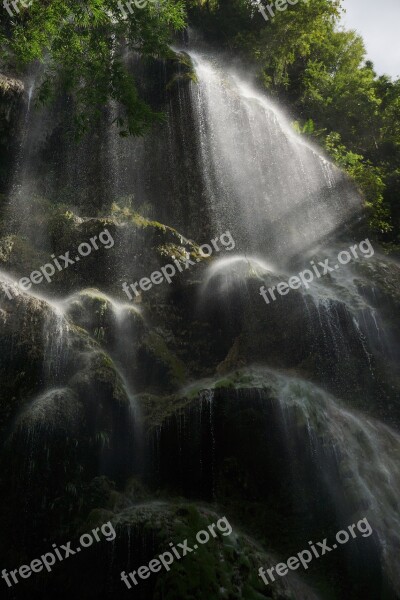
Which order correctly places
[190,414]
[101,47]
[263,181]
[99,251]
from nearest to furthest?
[190,414]
[101,47]
[99,251]
[263,181]

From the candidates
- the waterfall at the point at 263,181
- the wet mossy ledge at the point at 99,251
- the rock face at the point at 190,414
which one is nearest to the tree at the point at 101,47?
the wet mossy ledge at the point at 99,251

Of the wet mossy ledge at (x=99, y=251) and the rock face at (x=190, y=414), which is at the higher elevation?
the wet mossy ledge at (x=99, y=251)

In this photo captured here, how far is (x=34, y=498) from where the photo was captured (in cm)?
611

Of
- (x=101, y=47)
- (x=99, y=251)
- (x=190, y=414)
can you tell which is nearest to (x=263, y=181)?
(x=99, y=251)

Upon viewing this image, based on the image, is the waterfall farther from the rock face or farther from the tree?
the tree

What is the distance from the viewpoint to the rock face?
19.5 ft

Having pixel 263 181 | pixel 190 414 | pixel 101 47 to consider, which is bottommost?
pixel 190 414

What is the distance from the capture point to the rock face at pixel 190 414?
595cm

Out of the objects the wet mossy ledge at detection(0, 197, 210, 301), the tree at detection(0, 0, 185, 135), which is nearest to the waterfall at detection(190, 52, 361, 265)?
the wet mossy ledge at detection(0, 197, 210, 301)

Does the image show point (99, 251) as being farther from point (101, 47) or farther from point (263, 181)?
point (263, 181)

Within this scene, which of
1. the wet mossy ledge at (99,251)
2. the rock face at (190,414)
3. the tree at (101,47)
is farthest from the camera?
the wet mossy ledge at (99,251)

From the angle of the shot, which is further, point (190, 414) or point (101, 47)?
point (101, 47)

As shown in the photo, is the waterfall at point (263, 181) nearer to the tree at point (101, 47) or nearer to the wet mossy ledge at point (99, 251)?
the wet mossy ledge at point (99, 251)

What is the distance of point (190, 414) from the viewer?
24.3ft
